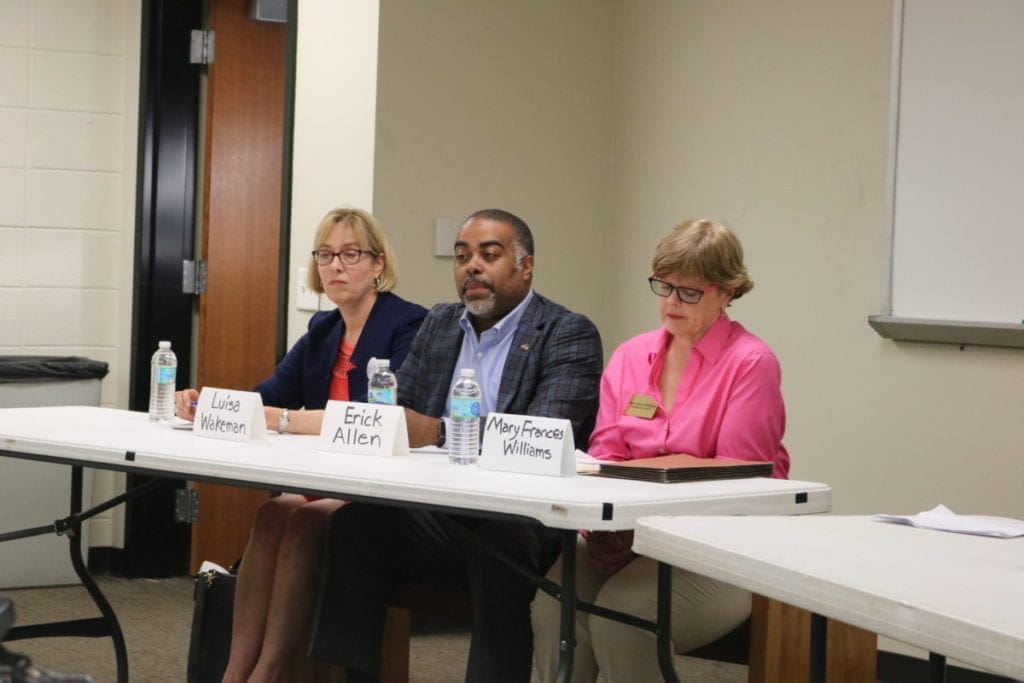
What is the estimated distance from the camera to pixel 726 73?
155 inches

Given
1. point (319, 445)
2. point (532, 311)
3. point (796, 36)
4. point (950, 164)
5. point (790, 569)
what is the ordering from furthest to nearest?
1. point (796, 36)
2. point (950, 164)
3. point (532, 311)
4. point (319, 445)
5. point (790, 569)

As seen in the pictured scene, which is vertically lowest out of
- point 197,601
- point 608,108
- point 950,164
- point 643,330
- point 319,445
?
point 197,601

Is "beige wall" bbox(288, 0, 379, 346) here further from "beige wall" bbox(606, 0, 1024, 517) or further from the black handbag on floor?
the black handbag on floor

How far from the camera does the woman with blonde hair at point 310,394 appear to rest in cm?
277

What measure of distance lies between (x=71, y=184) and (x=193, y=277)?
0.56 m

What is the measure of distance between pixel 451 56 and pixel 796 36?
1091 millimetres

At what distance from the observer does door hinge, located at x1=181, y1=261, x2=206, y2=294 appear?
4.88 meters

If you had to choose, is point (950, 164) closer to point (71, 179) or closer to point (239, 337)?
point (239, 337)

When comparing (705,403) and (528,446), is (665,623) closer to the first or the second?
(528,446)

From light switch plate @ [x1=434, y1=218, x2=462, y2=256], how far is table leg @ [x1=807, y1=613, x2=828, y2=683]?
258 centimetres

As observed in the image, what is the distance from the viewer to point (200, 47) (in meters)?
4.83

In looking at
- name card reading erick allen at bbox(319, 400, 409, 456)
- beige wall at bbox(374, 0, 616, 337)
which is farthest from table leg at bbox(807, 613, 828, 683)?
beige wall at bbox(374, 0, 616, 337)

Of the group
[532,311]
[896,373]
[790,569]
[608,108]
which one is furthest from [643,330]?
[790,569]

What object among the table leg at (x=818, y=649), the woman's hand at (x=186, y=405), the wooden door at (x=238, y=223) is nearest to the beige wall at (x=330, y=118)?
the wooden door at (x=238, y=223)
